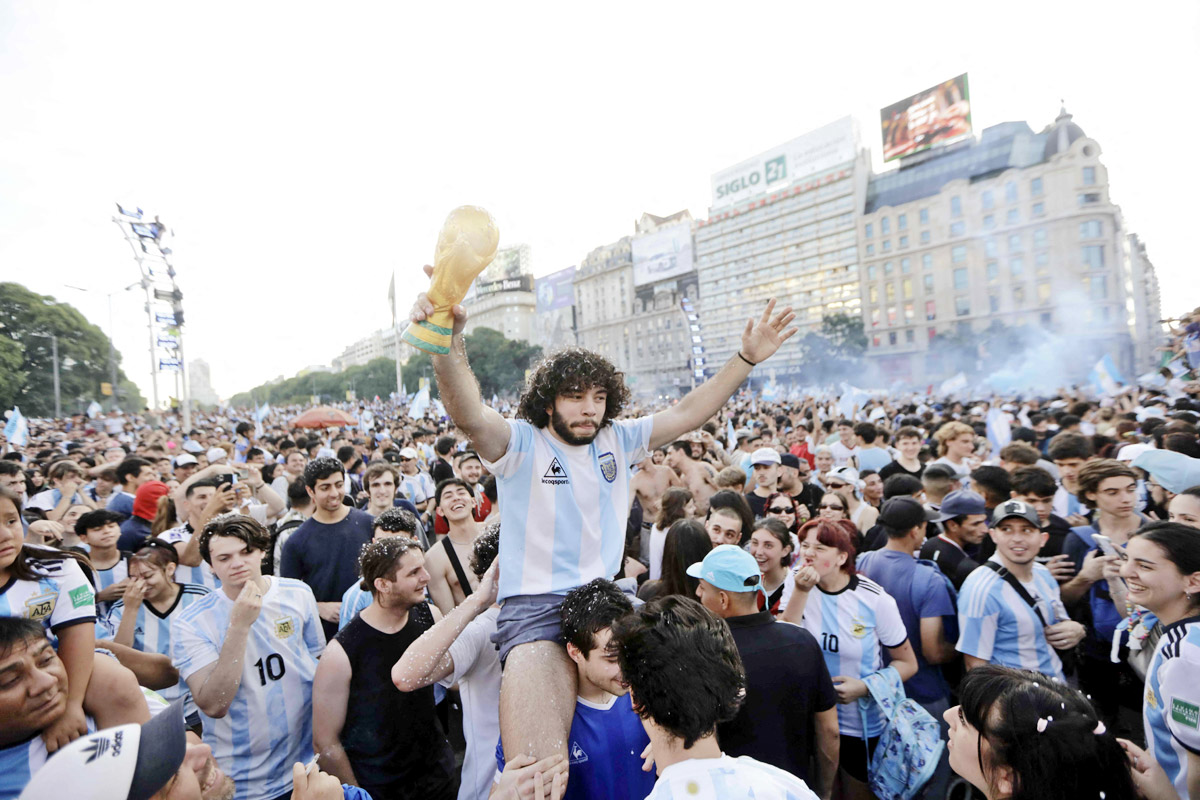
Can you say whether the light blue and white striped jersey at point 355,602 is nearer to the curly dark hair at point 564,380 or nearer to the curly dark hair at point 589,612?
the curly dark hair at point 564,380

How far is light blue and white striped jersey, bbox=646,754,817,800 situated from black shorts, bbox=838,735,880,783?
6.78ft

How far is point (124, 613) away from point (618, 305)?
99.5 metres

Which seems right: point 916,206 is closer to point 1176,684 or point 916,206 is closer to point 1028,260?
point 1028,260

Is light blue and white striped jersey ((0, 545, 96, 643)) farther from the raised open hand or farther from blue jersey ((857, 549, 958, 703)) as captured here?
blue jersey ((857, 549, 958, 703))

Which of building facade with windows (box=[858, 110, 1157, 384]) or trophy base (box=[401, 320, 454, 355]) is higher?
building facade with windows (box=[858, 110, 1157, 384])

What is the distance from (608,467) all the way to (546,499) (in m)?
0.34

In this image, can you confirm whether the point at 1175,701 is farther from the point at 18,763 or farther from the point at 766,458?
the point at 766,458

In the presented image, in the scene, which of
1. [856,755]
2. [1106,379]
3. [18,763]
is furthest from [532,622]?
[1106,379]

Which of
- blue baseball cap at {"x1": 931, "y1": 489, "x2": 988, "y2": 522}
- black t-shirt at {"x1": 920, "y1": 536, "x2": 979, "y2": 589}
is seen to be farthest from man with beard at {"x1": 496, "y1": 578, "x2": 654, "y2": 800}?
blue baseball cap at {"x1": 931, "y1": 489, "x2": 988, "y2": 522}

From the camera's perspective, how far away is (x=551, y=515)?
2422mm

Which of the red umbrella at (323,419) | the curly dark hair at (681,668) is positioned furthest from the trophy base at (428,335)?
the red umbrella at (323,419)

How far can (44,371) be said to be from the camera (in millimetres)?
47062

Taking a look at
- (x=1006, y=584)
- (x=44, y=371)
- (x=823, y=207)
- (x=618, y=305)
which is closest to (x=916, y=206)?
(x=823, y=207)

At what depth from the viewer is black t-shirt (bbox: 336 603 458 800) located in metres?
3.05
